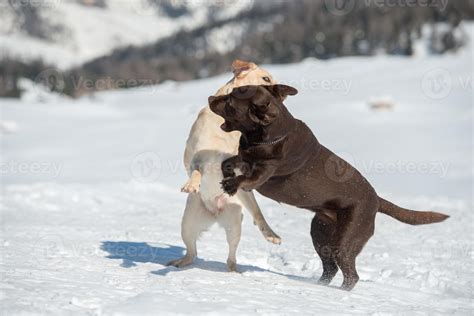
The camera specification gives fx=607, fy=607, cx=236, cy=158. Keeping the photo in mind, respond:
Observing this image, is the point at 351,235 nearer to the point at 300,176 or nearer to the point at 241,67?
the point at 300,176

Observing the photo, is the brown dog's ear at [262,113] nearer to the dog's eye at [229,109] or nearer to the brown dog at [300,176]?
the brown dog at [300,176]

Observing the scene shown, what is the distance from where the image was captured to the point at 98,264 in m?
5.54

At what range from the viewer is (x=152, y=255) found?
666 cm

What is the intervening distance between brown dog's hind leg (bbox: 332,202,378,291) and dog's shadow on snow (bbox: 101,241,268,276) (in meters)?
0.99

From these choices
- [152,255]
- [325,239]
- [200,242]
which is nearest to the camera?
[325,239]

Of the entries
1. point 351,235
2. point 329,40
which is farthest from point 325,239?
point 329,40

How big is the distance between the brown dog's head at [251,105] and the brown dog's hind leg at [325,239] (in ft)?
4.66

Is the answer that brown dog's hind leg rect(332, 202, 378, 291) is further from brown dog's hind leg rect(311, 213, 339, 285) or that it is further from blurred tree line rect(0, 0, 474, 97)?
blurred tree line rect(0, 0, 474, 97)

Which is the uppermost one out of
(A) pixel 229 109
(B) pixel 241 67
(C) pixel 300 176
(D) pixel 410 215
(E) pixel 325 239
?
(B) pixel 241 67

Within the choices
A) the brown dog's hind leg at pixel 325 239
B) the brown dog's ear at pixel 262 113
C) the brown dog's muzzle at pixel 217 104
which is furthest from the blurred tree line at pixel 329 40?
the brown dog's ear at pixel 262 113

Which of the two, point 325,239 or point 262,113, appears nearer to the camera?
point 262,113

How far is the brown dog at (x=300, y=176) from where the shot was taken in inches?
185

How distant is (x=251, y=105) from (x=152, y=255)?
2.71m

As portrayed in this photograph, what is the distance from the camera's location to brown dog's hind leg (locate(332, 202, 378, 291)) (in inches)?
217
